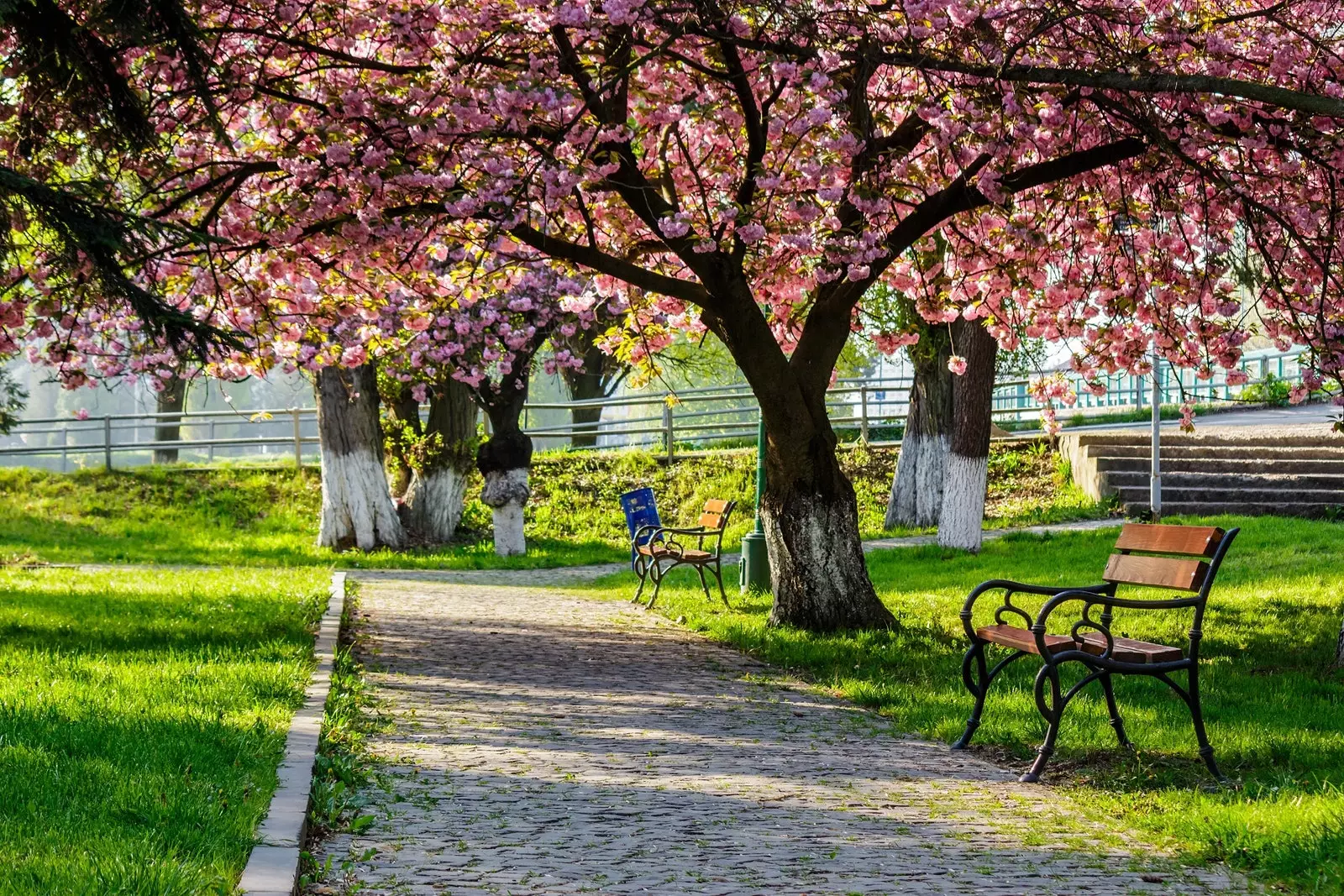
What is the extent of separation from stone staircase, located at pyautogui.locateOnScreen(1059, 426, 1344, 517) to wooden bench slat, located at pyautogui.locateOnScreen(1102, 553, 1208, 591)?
1319 cm

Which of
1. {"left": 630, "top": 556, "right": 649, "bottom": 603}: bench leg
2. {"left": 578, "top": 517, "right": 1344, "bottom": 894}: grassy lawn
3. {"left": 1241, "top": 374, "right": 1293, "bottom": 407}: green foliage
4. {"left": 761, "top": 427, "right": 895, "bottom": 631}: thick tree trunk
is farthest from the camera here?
{"left": 1241, "top": 374, "right": 1293, "bottom": 407}: green foliage

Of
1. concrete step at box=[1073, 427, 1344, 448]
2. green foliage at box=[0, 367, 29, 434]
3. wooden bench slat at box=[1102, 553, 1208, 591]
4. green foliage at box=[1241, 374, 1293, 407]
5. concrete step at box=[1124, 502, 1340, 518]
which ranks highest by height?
green foliage at box=[1241, 374, 1293, 407]

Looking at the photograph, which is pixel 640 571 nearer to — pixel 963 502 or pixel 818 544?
pixel 818 544

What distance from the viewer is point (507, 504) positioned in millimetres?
21391

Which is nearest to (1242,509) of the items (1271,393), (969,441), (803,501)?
(969,441)

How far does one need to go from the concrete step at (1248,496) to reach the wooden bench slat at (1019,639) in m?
14.1

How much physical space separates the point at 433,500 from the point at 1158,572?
667 inches

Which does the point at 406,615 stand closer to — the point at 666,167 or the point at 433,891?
the point at 666,167

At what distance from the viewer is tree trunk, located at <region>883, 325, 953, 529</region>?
20.4 metres

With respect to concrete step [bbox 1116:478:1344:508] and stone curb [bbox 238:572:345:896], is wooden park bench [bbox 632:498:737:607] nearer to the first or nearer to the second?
stone curb [bbox 238:572:345:896]

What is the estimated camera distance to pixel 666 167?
1105 centimetres

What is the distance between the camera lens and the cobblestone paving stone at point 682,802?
4969mm

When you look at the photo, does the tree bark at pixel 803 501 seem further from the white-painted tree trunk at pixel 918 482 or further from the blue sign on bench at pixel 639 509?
the white-painted tree trunk at pixel 918 482

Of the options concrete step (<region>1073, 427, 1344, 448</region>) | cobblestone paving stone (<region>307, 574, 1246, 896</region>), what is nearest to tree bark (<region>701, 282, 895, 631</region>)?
cobblestone paving stone (<region>307, 574, 1246, 896</region>)
